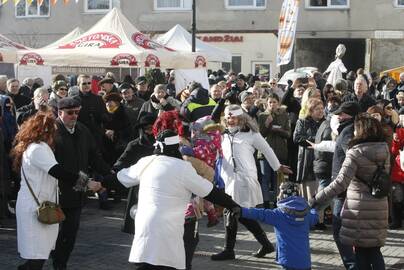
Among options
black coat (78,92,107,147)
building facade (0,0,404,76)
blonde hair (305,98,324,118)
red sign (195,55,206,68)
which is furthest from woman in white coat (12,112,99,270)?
building facade (0,0,404,76)

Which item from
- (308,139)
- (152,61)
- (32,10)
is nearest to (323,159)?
(308,139)

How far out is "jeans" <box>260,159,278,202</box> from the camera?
36.5ft

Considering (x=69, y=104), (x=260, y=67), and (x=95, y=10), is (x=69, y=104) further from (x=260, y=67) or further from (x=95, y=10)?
(x=95, y=10)

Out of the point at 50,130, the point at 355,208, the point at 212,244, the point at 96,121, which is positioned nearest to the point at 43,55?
the point at 96,121

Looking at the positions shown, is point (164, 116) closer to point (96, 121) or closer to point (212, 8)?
point (96, 121)

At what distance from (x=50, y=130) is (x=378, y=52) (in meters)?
26.4

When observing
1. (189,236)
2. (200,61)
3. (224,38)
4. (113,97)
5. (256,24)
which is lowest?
(189,236)

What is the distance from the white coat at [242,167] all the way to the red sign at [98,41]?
9644mm

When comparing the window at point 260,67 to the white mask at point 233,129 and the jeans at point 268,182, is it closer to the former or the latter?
the jeans at point 268,182

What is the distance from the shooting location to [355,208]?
6.52m

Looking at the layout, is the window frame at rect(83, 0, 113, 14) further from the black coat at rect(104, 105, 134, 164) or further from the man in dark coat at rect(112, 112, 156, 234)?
the man in dark coat at rect(112, 112, 156, 234)

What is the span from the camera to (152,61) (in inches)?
667

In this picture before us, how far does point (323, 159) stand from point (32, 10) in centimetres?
3063

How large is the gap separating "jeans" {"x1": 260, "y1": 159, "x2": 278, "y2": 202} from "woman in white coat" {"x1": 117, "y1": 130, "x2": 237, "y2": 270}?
5460 mm
